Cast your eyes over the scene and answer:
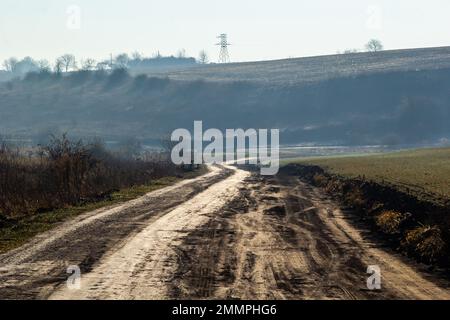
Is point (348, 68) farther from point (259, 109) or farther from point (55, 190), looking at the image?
point (55, 190)

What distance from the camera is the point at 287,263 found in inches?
592

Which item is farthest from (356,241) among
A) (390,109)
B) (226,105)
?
(226,105)

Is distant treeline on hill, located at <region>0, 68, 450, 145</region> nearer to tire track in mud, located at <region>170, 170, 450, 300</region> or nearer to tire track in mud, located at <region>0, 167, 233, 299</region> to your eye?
tire track in mud, located at <region>0, 167, 233, 299</region>

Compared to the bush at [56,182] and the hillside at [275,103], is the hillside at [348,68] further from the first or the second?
the bush at [56,182]

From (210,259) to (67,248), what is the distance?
3784 mm

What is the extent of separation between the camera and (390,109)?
14625 centimetres

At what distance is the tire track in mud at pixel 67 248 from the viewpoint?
12.6 metres

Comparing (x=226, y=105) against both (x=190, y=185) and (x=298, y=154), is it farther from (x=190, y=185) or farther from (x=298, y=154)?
(x=190, y=185)

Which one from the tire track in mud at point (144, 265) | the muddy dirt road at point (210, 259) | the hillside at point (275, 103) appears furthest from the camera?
the hillside at point (275, 103)

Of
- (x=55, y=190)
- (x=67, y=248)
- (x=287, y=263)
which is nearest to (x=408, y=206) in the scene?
(x=287, y=263)

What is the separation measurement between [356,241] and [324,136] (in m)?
120

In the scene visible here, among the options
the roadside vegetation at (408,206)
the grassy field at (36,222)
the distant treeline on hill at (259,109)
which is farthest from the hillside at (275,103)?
the grassy field at (36,222)

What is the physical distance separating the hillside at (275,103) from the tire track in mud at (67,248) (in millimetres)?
102606

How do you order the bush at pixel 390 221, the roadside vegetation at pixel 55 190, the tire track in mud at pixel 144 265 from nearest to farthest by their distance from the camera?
1. the tire track in mud at pixel 144 265
2. the bush at pixel 390 221
3. the roadside vegetation at pixel 55 190
